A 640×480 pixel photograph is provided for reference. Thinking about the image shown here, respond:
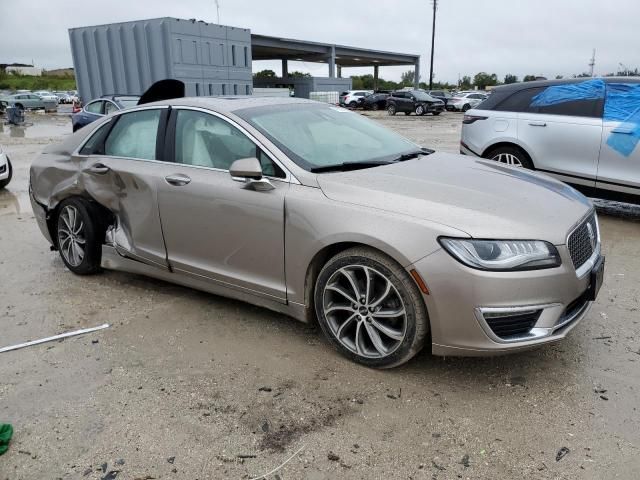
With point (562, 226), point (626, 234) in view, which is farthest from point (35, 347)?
point (626, 234)

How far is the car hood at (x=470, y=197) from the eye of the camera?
281 centimetres

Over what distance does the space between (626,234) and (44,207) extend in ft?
19.3

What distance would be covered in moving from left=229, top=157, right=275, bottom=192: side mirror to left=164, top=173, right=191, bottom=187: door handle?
520 mm

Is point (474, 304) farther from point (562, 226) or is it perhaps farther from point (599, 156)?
point (599, 156)

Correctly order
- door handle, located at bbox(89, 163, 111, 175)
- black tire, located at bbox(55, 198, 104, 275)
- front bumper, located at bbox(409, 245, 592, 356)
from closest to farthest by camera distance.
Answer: front bumper, located at bbox(409, 245, 592, 356) < door handle, located at bbox(89, 163, 111, 175) < black tire, located at bbox(55, 198, 104, 275)

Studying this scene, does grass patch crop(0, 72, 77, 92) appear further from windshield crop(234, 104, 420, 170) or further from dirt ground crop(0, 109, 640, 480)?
dirt ground crop(0, 109, 640, 480)

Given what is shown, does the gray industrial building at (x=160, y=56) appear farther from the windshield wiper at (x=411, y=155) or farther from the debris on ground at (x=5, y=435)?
the debris on ground at (x=5, y=435)

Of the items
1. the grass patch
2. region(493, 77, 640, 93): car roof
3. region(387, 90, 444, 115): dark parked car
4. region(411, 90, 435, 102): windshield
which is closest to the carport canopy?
region(387, 90, 444, 115): dark parked car

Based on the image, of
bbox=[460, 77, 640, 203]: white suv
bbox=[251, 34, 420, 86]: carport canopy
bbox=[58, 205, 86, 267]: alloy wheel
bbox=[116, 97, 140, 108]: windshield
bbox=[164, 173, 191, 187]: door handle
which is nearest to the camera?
bbox=[164, 173, 191, 187]: door handle

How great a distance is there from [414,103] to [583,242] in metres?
32.0

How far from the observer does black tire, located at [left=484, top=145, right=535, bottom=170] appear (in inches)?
269

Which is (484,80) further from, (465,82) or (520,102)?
(520,102)

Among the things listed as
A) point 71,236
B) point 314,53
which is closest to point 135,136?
point 71,236

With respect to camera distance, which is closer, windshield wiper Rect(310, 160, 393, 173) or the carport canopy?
windshield wiper Rect(310, 160, 393, 173)
